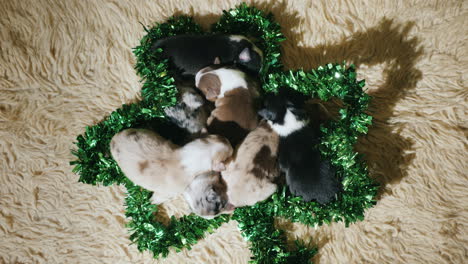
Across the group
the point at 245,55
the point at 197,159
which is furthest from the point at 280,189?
the point at 245,55

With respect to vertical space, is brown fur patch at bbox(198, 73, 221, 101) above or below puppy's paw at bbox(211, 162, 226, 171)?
above

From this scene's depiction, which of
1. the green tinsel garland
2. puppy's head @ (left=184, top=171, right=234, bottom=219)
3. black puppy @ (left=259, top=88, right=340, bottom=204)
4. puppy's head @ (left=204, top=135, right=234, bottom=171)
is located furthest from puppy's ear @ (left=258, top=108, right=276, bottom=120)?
puppy's head @ (left=184, top=171, right=234, bottom=219)

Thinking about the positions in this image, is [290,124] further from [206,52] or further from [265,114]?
[206,52]

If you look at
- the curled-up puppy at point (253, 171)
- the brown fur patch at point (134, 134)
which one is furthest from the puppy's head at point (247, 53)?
the brown fur patch at point (134, 134)

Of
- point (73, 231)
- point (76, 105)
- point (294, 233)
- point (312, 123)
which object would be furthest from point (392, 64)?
point (73, 231)

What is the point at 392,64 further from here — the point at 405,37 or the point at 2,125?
the point at 2,125

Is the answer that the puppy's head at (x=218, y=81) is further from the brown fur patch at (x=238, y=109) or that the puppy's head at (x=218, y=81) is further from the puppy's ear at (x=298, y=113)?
the puppy's ear at (x=298, y=113)

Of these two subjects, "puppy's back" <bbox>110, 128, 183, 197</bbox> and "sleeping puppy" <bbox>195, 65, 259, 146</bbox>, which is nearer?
"puppy's back" <bbox>110, 128, 183, 197</bbox>

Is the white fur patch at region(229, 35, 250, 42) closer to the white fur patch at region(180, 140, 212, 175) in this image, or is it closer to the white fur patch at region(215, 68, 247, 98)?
the white fur patch at region(215, 68, 247, 98)
